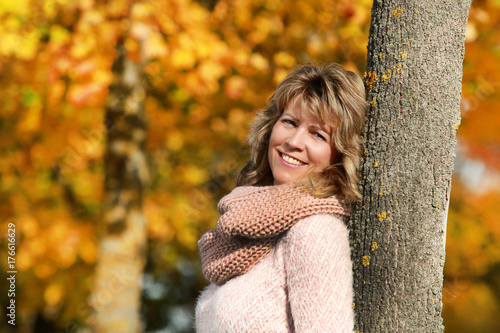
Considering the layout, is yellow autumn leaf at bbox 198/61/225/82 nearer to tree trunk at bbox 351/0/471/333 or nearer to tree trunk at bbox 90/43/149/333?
tree trunk at bbox 90/43/149/333

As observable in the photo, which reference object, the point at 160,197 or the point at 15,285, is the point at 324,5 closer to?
the point at 160,197

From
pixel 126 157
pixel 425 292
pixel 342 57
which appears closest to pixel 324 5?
pixel 342 57

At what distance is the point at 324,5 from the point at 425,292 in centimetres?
354

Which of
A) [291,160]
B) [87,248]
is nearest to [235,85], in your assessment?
[87,248]

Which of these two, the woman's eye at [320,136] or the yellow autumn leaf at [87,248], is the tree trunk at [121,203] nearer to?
the yellow autumn leaf at [87,248]

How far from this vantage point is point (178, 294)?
798 cm

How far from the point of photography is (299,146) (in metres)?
1.83

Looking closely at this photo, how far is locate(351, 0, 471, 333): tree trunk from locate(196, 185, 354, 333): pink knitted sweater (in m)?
0.09

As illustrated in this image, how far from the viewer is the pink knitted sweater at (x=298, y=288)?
1.54 m

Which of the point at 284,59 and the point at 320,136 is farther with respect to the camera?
the point at 284,59

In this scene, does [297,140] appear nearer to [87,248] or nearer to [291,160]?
[291,160]

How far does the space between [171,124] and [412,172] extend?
448 cm

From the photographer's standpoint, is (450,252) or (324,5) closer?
(324,5)

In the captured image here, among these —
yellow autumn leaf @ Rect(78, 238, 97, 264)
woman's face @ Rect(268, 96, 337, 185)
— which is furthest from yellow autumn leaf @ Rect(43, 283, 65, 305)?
woman's face @ Rect(268, 96, 337, 185)
